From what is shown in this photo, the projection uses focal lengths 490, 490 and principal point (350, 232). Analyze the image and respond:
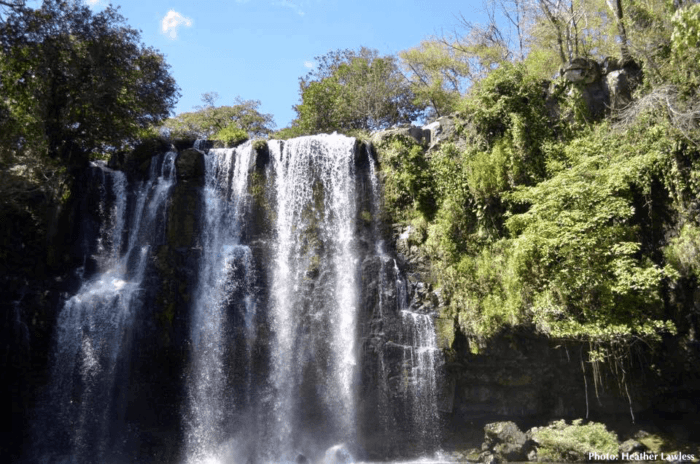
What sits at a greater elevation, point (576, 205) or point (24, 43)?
point (24, 43)

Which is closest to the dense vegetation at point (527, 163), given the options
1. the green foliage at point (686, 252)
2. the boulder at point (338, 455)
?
the green foliage at point (686, 252)

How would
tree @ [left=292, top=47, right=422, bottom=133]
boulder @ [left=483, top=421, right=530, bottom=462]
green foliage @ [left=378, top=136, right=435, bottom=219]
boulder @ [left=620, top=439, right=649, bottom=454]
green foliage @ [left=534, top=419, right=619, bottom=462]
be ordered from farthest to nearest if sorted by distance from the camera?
tree @ [left=292, top=47, right=422, bottom=133]
green foliage @ [left=378, top=136, right=435, bottom=219]
boulder @ [left=483, top=421, right=530, bottom=462]
boulder @ [left=620, top=439, right=649, bottom=454]
green foliage @ [left=534, top=419, right=619, bottom=462]

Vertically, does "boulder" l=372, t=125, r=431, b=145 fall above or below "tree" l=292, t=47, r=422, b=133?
below

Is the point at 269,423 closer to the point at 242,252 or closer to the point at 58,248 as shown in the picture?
the point at 242,252

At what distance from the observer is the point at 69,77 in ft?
57.6

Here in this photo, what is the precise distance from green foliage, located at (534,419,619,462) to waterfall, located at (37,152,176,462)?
37.7ft

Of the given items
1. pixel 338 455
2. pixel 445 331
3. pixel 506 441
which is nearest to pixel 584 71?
pixel 445 331

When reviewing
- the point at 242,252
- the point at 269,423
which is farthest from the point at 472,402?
the point at 242,252

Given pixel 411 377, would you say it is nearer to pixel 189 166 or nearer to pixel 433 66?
pixel 189 166

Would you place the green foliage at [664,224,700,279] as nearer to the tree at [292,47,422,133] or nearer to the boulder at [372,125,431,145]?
the boulder at [372,125,431,145]

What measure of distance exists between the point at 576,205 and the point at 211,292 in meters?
10.7

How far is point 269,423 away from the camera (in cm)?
1368

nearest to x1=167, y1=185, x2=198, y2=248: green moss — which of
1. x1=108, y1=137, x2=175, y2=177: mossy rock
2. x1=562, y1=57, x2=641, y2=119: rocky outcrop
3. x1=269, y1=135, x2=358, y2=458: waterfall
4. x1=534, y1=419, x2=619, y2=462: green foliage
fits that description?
x1=108, y1=137, x2=175, y2=177: mossy rock

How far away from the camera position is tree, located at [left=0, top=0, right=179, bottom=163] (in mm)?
16781
